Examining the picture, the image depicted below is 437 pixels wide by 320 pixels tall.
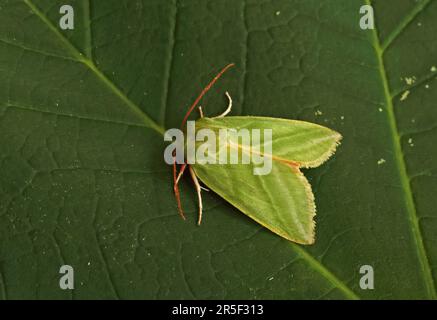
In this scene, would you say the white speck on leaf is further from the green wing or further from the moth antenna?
the moth antenna

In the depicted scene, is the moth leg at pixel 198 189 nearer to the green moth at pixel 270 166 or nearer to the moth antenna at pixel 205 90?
the green moth at pixel 270 166

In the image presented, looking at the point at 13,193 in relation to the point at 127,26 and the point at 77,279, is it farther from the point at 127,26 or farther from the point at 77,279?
the point at 127,26

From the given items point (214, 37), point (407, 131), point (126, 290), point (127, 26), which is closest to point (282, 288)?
point (126, 290)

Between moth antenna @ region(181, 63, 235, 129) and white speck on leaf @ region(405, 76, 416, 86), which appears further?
moth antenna @ region(181, 63, 235, 129)

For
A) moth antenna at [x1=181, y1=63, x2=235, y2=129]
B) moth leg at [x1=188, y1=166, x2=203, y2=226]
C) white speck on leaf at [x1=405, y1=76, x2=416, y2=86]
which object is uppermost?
moth antenna at [x1=181, y1=63, x2=235, y2=129]

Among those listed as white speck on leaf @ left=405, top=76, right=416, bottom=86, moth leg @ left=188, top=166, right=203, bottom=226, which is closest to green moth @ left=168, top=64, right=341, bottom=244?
moth leg @ left=188, top=166, right=203, bottom=226

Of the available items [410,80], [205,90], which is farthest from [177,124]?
[410,80]

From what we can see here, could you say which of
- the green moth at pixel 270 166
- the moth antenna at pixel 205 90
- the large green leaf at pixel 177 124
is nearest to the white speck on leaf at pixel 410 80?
the large green leaf at pixel 177 124

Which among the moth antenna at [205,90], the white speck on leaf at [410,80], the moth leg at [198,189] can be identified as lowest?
the moth leg at [198,189]

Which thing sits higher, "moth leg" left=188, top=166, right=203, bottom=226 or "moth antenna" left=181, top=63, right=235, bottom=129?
"moth antenna" left=181, top=63, right=235, bottom=129
